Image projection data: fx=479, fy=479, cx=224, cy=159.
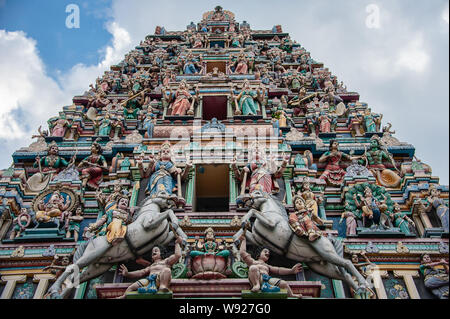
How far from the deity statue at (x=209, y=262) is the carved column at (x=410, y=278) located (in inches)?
131

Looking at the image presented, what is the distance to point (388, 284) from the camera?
9156mm

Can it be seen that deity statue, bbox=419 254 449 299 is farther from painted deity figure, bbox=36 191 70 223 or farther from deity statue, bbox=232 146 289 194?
painted deity figure, bbox=36 191 70 223

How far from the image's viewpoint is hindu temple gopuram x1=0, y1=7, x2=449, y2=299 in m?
8.89

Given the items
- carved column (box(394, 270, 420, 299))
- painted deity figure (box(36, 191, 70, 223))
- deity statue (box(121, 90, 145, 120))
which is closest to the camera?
carved column (box(394, 270, 420, 299))

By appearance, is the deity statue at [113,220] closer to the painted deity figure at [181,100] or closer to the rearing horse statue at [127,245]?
the rearing horse statue at [127,245]

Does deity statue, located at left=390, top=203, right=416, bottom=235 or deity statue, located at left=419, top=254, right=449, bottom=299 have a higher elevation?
deity statue, located at left=390, top=203, right=416, bottom=235

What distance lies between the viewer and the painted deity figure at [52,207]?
10.8 m

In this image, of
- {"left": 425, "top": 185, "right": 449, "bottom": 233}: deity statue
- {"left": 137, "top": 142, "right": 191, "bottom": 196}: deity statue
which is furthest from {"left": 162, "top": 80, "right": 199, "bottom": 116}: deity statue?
{"left": 425, "top": 185, "right": 449, "bottom": 233}: deity statue

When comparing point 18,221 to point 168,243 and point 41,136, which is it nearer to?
point 168,243

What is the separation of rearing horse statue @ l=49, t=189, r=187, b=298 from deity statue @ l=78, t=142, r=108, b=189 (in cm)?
333

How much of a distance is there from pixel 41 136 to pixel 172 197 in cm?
623

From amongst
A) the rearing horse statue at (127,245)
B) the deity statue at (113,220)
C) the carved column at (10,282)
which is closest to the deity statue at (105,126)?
the deity statue at (113,220)

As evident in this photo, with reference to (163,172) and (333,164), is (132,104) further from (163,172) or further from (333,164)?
(333,164)

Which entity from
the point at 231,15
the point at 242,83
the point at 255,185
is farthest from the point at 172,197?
the point at 231,15
